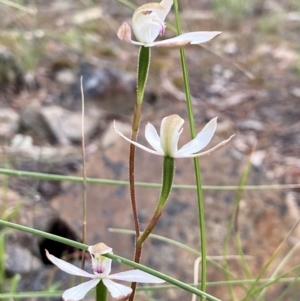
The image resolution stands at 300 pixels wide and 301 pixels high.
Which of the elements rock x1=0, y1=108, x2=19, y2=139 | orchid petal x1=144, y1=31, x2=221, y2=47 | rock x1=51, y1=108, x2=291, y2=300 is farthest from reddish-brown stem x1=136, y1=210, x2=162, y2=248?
rock x1=0, y1=108, x2=19, y2=139

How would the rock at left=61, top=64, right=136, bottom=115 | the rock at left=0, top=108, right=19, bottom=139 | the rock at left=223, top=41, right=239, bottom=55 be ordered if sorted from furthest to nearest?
the rock at left=223, top=41, right=239, bottom=55
the rock at left=61, top=64, right=136, bottom=115
the rock at left=0, top=108, right=19, bottom=139

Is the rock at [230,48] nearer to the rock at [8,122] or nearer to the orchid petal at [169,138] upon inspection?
the rock at [8,122]

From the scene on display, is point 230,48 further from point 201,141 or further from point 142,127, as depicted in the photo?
point 201,141

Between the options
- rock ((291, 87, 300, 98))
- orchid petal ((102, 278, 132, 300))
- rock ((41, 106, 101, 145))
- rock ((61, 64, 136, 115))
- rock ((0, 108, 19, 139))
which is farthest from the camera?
rock ((291, 87, 300, 98))

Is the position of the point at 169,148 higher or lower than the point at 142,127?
lower

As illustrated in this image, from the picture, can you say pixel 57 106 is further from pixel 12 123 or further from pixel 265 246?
pixel 265 246

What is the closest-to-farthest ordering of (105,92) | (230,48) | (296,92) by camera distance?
(105,92) → (296,92) → (230,48)

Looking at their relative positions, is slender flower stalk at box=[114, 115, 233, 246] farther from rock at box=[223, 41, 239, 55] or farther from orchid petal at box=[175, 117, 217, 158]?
→ rock at box=[223, 41, 239, 55]

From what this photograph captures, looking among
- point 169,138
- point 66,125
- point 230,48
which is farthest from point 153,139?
point 230,48
